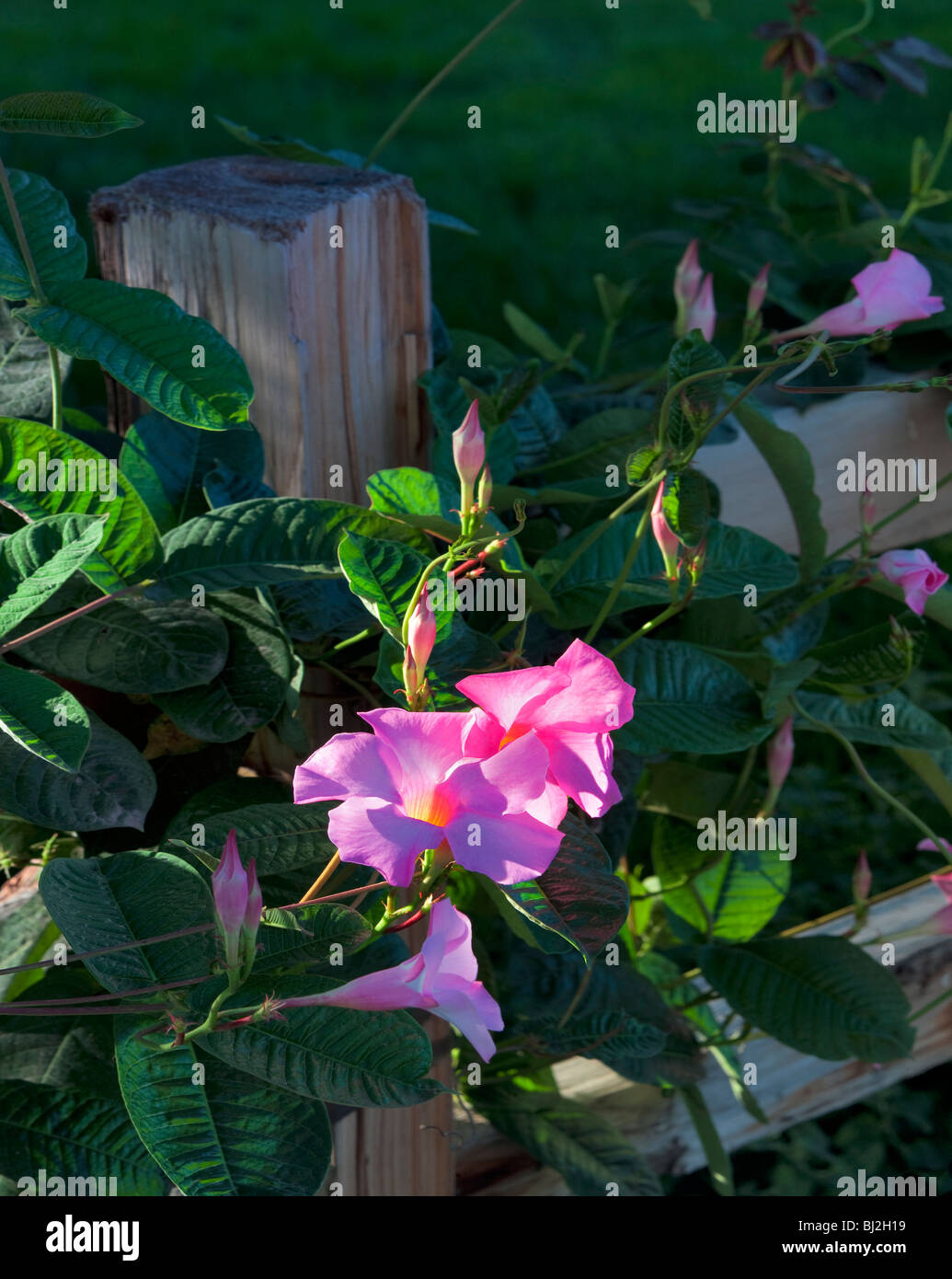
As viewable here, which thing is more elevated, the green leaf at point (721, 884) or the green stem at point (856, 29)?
the green stem at point (856, 29)

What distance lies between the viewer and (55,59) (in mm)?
2633

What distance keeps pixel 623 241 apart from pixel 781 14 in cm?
106

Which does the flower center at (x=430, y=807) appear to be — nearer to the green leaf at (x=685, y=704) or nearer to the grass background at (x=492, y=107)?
the green leaf at (x=685, y=704)

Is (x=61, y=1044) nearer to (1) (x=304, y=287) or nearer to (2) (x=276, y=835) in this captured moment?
(2) (x=276, y=835)

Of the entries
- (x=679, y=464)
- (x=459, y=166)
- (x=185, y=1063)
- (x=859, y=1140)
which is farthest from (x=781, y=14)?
(x=185, y=1063)

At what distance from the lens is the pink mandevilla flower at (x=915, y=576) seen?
31.8 inches

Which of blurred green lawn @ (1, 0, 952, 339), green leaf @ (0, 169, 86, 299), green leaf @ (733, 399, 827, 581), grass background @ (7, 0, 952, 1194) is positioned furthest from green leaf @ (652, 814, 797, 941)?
blurred green lawn @ (1, 0, 952, 339)

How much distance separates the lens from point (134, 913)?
1.99 feet

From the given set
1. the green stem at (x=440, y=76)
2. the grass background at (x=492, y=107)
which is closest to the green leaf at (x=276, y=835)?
the green stem at (x=440, y=76)

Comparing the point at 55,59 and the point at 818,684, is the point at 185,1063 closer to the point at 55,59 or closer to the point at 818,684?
the point at 818,684

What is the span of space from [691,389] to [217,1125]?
45 cm

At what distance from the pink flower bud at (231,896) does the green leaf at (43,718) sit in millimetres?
113

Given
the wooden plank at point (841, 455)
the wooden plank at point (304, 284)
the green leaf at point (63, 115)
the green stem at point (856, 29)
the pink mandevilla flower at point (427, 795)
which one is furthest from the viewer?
the green stem at point (856, 29)
